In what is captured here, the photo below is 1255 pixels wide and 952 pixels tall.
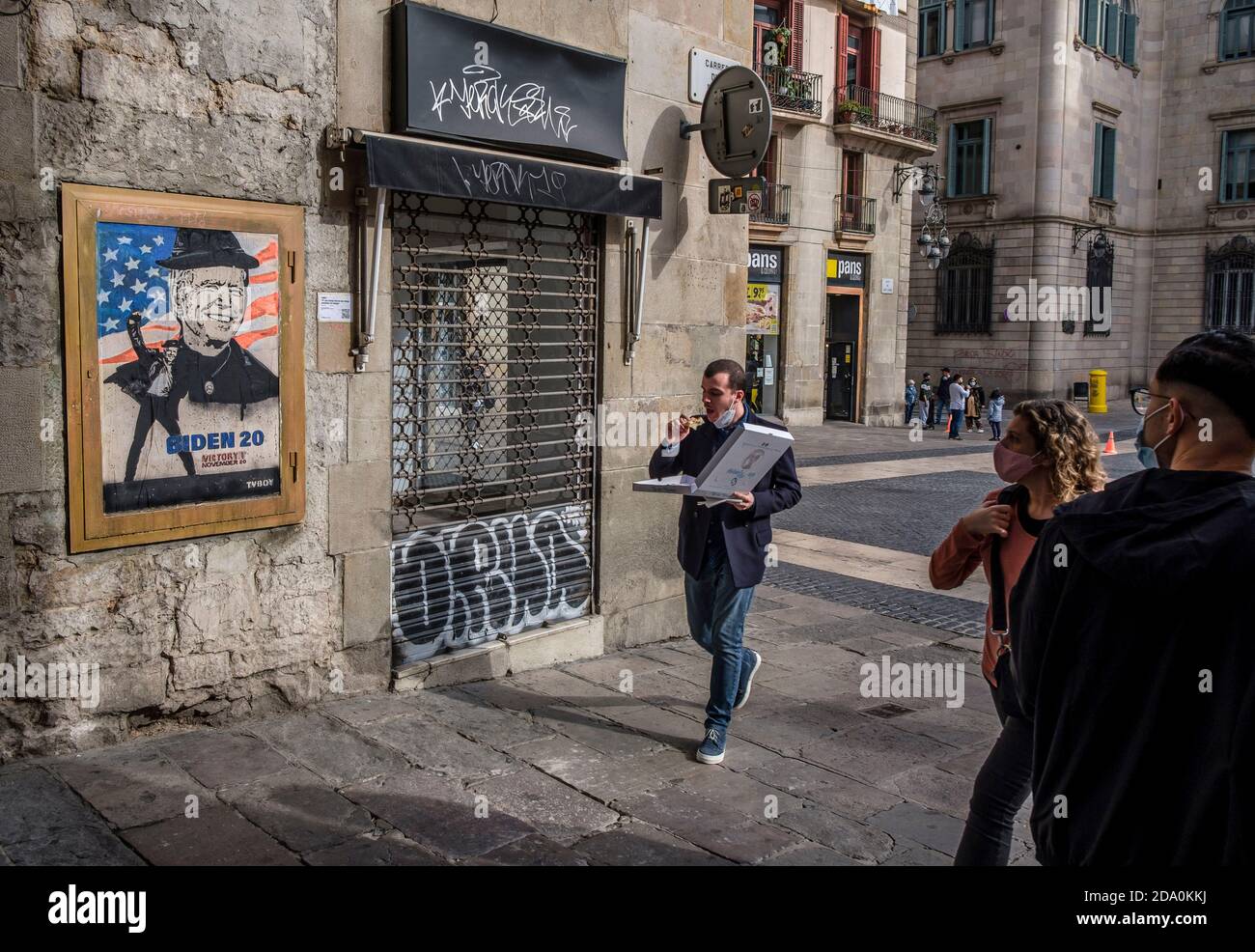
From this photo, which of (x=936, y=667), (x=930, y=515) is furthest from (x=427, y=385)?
(x=930, y=515)

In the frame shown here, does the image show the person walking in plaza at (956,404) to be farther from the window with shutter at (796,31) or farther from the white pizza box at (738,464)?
the white pizza box at (738,464)

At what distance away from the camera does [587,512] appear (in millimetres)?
7441

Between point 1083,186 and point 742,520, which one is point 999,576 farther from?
point 1083,186

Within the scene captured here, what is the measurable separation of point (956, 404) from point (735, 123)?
1986cm

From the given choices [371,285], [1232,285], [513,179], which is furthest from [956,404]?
[371,285]

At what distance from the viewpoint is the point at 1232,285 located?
128 feet

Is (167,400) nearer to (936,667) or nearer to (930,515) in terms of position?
(936,667)

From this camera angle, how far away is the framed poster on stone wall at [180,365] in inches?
198

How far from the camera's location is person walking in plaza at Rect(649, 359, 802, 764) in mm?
5582

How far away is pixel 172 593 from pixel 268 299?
59.4 inches

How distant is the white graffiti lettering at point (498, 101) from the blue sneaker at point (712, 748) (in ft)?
11.6

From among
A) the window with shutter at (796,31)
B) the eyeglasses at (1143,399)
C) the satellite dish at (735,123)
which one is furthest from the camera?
the window with shutter at (796,31)

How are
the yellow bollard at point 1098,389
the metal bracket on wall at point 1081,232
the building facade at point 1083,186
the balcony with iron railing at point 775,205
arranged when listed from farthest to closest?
the metal bracket on wall at point 1081,232, the building facade at point 1083,186, the yellow bollard at point 1098,389, the balcony with iron railing at point 775,205

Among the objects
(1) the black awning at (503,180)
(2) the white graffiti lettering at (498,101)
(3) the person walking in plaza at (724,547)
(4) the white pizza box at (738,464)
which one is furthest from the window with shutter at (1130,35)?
(4) the white pizza box at (738,464)
